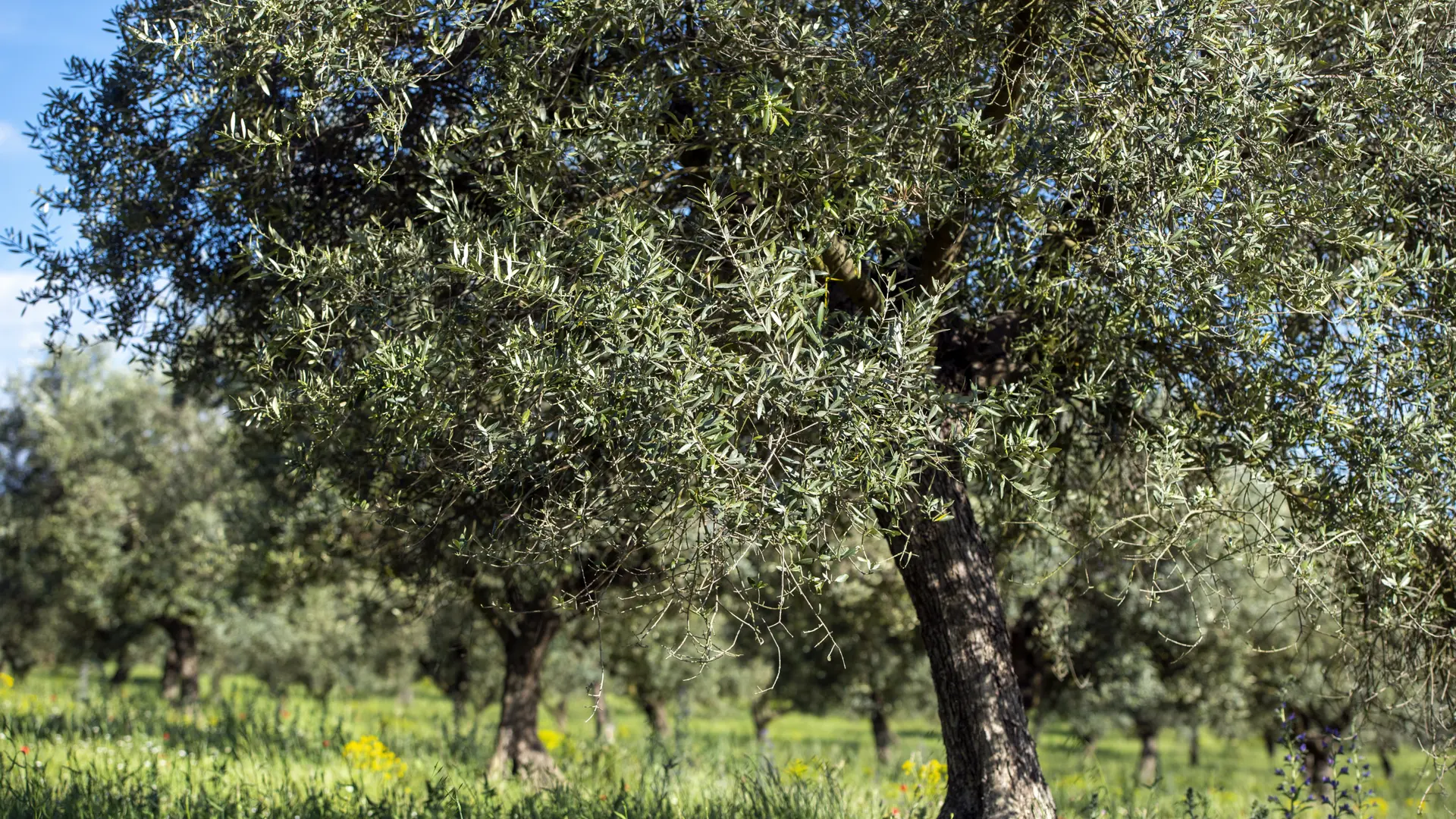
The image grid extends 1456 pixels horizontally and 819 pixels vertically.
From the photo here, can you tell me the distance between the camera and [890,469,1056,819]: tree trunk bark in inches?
280

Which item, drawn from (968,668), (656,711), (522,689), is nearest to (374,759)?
(522,689)

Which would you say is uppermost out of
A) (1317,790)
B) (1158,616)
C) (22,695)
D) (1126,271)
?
(1126,271)

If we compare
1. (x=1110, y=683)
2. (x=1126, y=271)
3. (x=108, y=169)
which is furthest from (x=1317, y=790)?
(x=108, y=169)

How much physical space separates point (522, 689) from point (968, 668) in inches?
352

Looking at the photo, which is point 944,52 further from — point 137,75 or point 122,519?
point 122,519

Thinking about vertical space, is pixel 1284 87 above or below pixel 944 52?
below

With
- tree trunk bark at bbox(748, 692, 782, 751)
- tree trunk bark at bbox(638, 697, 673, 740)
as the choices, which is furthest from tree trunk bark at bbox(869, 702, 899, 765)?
tree trunk bark at bbox(638, 697, 673, 740)

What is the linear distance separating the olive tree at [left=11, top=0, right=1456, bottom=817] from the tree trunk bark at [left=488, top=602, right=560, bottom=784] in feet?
22.8

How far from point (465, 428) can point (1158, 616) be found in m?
18.8

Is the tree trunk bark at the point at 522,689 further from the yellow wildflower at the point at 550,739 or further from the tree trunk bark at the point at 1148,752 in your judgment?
the tree trunk bark at the point at 1148,752

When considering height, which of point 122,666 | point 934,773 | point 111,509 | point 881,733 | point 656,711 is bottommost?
point 881,733

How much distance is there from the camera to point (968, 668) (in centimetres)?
729

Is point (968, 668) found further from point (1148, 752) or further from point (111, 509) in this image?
point (1148, 752)

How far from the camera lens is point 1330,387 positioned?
695 centimetres
